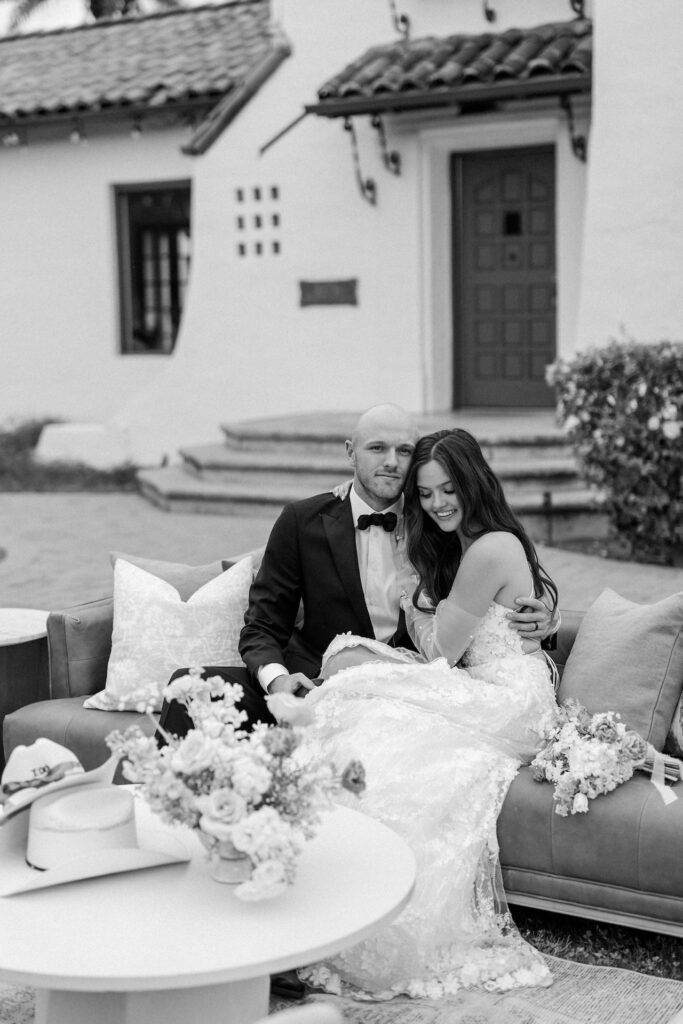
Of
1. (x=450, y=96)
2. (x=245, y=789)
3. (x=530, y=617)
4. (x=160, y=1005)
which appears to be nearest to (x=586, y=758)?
(x=530, y=617)

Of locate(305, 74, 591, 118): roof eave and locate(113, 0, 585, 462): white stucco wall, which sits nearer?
locate(305, 74, 591, 118): roof eave

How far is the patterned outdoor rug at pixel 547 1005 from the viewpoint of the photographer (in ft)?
11.9

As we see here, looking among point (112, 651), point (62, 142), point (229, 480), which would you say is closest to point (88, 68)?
point (62, 142)

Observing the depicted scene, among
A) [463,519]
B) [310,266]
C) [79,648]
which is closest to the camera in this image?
[463,519]

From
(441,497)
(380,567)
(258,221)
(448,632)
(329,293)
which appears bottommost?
(448,632)

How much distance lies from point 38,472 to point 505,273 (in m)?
4.88

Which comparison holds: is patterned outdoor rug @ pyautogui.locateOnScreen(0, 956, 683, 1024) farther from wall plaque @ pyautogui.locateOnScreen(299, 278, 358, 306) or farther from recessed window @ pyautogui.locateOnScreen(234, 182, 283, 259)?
recessed window @ pyautogui.locateOnScreen(234, 182, 283, 259)

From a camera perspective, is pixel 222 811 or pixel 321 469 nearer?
pixel 222 811

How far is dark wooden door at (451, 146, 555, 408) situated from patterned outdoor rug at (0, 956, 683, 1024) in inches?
353

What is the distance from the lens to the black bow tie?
485cm

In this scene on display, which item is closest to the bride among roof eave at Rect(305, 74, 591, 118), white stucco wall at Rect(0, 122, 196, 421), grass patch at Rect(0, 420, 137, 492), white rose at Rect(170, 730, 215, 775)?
white rose at Rect(170, 730, 215, 775)

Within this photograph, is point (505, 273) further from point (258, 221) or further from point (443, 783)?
point (443, 783)

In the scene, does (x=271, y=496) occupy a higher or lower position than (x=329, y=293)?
lower

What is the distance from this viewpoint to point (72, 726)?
16.2 ft
